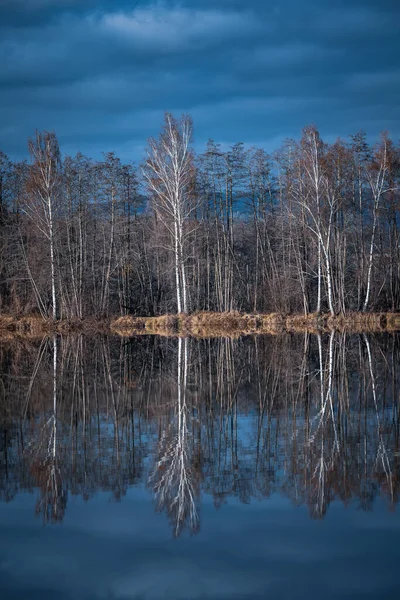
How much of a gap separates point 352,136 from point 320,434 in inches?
1463

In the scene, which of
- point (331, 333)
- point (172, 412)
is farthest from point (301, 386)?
point (331, 333)

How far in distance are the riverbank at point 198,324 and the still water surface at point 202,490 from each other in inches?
906

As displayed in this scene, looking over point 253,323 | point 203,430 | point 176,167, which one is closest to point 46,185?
point 176,167

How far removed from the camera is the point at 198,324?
40.8 metres

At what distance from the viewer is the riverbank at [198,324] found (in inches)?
1544

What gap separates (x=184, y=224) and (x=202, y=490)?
3810cm

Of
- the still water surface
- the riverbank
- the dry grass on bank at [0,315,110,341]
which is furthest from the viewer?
the dry grass on bank at [0,315,110,341]

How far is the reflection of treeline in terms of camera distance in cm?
809

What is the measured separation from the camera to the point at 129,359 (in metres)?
23.5

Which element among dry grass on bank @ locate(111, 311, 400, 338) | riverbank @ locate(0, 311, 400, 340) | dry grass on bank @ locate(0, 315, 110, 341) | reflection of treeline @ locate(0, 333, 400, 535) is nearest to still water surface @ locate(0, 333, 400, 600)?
reflection of treeline @ locate(0, 333, 400, 535)

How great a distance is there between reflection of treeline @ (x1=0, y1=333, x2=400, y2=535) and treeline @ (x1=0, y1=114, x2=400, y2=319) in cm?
2070

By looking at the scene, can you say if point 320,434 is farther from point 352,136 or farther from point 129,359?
point 352,136

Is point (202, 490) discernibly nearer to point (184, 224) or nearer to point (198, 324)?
point (198, 324)

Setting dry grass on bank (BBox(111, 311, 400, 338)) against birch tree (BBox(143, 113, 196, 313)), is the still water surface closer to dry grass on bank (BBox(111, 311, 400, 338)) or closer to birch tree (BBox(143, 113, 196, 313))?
dry grass on bank (BBox(111, 311, 400, 338))
